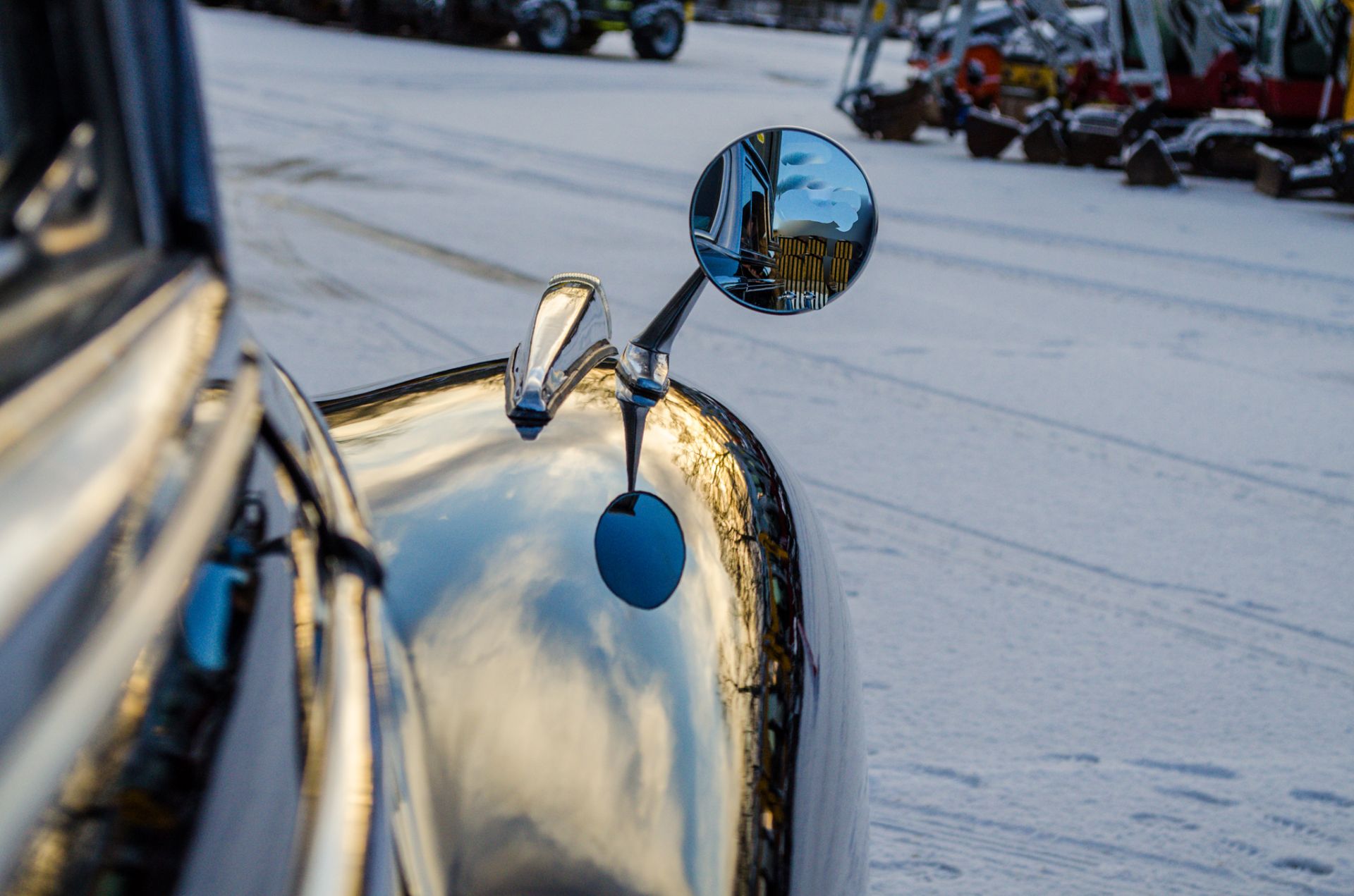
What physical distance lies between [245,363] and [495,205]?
635 cm

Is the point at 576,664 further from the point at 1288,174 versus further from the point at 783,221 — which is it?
the point at 1288,174

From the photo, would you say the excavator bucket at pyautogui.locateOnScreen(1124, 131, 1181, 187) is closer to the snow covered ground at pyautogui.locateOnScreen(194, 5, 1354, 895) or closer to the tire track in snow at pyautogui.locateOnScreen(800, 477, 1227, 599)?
the snow covered ground at pyautogui.locateOnScreen(194, 5, 1354, 895)

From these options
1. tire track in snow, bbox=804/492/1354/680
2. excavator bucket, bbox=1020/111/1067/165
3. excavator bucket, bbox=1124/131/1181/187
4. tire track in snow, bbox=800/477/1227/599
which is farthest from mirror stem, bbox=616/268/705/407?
excavator bucket, bbox=1020/111/1067/165

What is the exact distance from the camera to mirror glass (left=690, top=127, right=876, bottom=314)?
133 cm

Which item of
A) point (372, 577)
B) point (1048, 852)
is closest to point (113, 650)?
point (372, 577)

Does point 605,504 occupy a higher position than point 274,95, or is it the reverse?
point 605,504

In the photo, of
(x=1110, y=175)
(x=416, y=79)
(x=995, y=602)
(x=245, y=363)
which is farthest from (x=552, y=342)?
(x=416, y=79)

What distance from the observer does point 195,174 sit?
30.3 inches

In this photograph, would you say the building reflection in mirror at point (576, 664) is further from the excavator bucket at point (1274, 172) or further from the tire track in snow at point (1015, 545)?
the excavator bucket at point (1274, 172)

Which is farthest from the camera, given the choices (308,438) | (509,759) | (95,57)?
(509,759)

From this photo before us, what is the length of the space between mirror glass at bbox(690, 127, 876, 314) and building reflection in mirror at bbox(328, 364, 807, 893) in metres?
0.24

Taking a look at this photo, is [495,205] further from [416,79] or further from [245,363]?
[416,79]

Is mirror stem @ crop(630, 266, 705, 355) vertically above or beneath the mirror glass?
beneath

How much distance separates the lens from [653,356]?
1.45 metres
